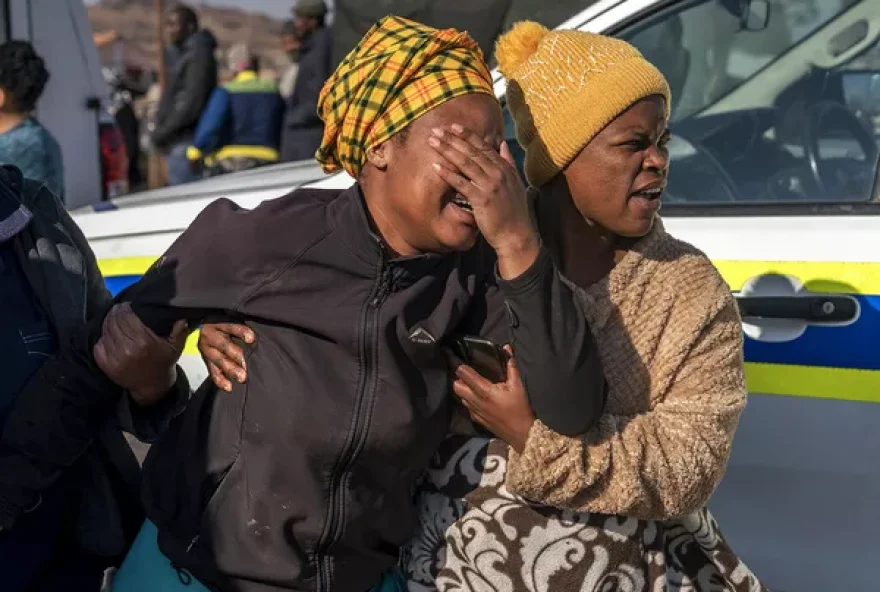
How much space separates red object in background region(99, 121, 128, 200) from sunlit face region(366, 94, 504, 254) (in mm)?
5175

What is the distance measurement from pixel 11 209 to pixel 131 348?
0.38m

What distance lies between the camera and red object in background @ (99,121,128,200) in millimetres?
6637

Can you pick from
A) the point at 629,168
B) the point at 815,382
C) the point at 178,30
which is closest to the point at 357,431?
the point at 629,168

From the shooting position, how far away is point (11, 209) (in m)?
1.97

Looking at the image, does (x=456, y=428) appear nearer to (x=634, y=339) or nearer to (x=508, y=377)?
(x=508, y=377)

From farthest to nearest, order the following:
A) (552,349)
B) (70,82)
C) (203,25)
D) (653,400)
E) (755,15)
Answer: (203,25) < (70,82) < (755,15) < (653,400) < (552,349)

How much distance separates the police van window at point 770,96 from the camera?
3.04 meters

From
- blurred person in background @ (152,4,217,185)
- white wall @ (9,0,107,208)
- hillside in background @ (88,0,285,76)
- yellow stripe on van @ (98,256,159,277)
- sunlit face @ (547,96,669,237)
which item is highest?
sunlit face @ (547,96,669,237)

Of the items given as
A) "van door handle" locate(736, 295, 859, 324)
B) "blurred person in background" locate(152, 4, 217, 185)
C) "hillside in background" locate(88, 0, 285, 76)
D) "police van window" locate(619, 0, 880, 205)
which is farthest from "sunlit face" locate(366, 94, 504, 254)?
"hillside in background" locate(88, 0, 285, 76)

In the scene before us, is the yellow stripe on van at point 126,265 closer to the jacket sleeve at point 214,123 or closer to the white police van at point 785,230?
the white police van at point 785,230

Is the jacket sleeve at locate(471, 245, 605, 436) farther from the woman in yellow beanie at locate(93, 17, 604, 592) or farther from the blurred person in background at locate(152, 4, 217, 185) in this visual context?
the blurred person in background at locate(152, 4, 217, 185)

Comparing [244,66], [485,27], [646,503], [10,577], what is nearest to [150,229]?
[10,577]

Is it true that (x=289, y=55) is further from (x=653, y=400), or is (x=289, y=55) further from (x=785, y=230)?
(x=653, y=400)

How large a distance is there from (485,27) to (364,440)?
4023mm
